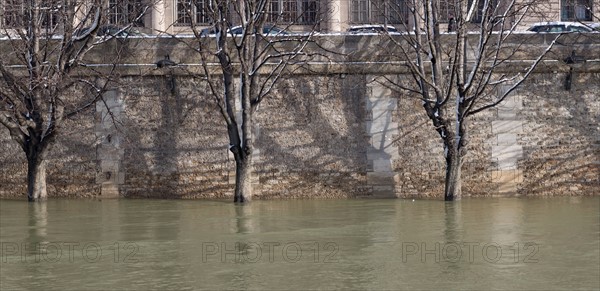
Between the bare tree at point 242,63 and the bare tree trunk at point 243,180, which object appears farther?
the bare tree trunk at point 243,180

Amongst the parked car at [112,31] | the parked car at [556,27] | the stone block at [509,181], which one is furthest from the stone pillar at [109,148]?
the parked car at [556,27]

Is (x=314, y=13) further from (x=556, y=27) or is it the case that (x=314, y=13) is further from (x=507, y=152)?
(x=507, y=152)

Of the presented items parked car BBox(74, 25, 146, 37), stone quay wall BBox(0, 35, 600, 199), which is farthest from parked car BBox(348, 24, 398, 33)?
parked car BBox(74, 25, 146, 37)

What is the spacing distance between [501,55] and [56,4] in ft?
31.1

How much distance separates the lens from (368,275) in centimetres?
1409

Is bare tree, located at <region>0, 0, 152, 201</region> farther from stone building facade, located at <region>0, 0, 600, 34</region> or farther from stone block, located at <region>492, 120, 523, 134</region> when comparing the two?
stone block, located at <region>492, 120, 523, 134</region>

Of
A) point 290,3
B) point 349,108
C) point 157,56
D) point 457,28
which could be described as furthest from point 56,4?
point 290,3

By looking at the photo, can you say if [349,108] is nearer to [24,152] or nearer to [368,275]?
[24,152]

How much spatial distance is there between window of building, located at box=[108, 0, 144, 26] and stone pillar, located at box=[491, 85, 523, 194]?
8.01 m

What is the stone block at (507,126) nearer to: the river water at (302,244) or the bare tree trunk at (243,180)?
the river water at (302,244)

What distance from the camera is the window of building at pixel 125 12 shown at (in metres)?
23.0

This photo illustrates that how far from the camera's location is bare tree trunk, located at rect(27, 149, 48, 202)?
2266cm

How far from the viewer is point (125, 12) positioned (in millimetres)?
23156

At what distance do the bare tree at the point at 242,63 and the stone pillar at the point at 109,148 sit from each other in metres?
2.16
